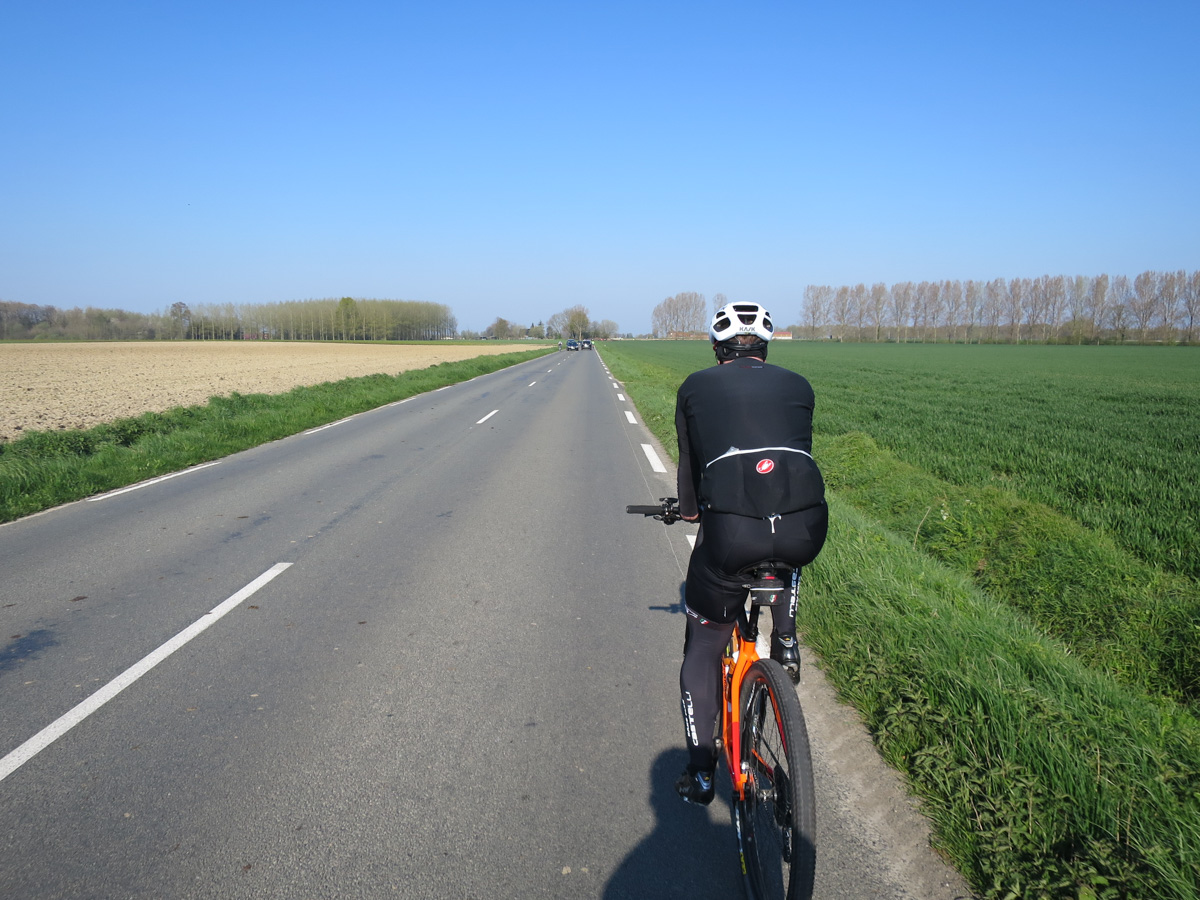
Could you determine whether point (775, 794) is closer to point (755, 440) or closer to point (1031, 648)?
point (755, 440)

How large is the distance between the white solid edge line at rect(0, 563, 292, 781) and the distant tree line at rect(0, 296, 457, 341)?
11826 cm

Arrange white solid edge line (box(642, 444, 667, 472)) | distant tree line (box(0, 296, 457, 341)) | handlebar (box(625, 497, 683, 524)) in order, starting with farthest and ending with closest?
distant tree line (box(0, 296, 457, 341))
white solid edge line (box(642, 444, 667, 472))
handlebar (box(625, 497, 683, 524))

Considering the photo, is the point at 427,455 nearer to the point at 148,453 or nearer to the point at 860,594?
the point at 148,453

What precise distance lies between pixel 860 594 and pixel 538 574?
249cm

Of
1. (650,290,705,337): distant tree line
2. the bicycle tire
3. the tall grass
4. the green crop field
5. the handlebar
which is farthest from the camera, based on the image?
(650,290,705,337): distant tree line

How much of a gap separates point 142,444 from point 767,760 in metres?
12.6

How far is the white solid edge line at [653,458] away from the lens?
→ 10.6 meters

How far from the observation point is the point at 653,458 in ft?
37.5

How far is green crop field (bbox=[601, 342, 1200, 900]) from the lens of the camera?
239 centimetres

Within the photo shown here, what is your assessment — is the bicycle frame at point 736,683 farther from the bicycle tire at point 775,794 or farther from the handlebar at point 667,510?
the handlebar at point 667,510

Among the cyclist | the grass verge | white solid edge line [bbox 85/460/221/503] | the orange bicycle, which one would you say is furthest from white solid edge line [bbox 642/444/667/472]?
the cyclist

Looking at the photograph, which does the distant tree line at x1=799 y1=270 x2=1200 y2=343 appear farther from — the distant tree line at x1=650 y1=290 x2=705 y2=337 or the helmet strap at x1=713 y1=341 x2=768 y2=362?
the helmet strap at x1=713 y1=341 x2=768 y2=362

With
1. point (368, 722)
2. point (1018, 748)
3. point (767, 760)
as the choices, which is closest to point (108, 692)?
point (368, 722)

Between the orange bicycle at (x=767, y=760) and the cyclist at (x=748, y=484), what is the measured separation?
92 mm
